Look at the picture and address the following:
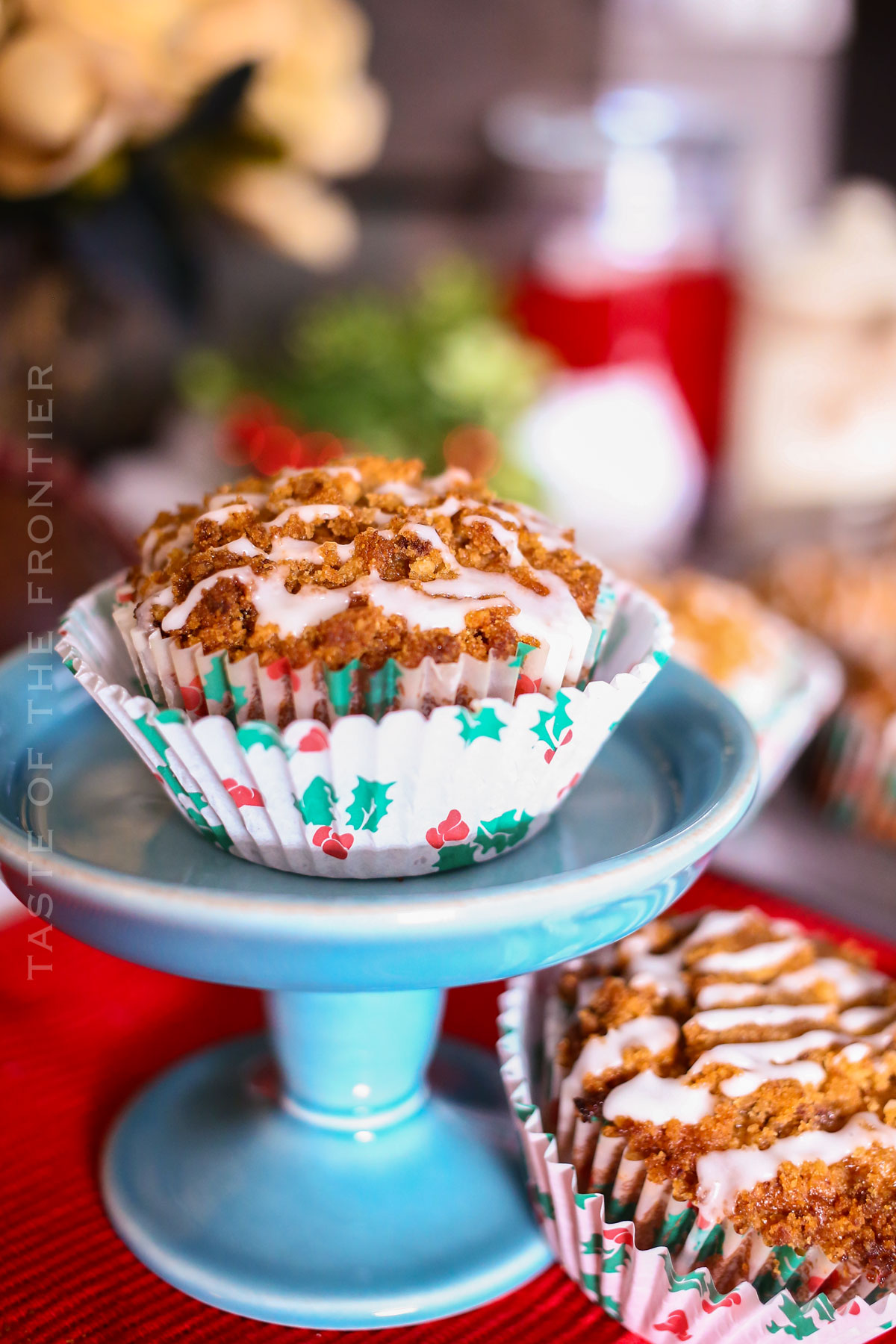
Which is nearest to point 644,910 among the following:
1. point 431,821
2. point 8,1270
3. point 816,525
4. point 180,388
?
point 431,821

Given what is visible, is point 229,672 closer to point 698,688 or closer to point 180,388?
point 698,688

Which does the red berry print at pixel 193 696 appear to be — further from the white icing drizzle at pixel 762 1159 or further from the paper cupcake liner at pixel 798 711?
the paper cupcake liner at pixel 798 711

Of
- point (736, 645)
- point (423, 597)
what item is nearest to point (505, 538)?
point (423, 597)

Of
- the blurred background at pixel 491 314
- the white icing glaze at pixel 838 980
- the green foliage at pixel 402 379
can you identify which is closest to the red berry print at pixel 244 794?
the white icing glaze at pixel 838 980

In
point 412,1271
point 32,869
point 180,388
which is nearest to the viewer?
point 32,869

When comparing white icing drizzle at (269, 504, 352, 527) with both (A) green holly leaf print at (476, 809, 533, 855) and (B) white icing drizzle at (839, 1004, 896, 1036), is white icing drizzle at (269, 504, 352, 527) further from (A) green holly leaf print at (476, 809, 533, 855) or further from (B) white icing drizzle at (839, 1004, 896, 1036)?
(B) white icing drizzle at (839, 1004, 896, 1036)

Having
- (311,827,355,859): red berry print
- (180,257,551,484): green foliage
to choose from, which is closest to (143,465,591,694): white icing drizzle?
(311,827,355,859): red berry print

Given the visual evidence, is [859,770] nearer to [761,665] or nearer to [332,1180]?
[761,665]
